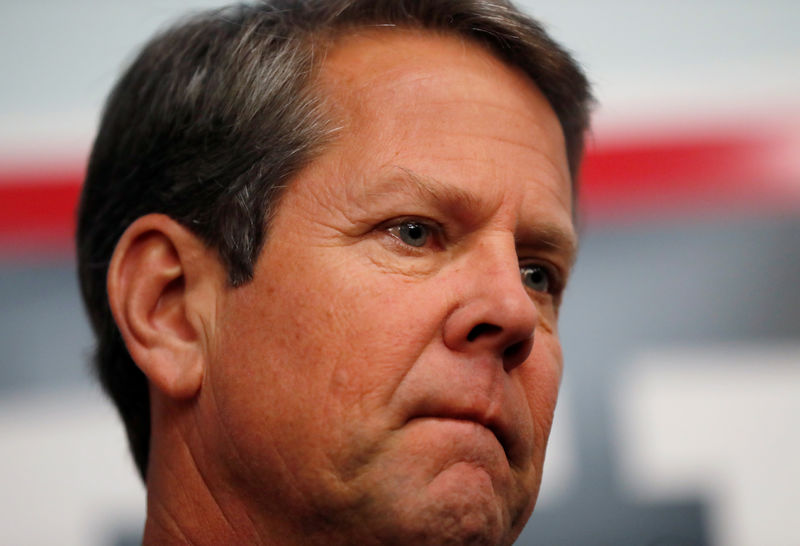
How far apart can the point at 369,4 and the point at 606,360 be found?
1.40 m

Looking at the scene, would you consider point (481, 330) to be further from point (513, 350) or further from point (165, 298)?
point (165, 298)

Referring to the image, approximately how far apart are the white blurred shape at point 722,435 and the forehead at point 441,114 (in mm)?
1135

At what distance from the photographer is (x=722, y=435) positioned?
233 centimetres

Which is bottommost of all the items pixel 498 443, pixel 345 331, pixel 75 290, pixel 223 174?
pixel 75 290

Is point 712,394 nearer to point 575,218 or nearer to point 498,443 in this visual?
point 575,218

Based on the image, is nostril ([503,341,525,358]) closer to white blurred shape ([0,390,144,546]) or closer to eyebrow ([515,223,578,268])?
eyebrow ([515,223,578,268])

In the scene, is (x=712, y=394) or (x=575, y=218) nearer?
(x=575, y=218)

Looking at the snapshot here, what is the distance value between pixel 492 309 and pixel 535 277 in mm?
334

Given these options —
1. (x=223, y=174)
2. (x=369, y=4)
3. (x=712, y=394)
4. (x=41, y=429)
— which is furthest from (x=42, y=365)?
(x=712, y=394)

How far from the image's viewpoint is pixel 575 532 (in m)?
2.19

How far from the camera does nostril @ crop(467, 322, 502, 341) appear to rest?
3.68 feet

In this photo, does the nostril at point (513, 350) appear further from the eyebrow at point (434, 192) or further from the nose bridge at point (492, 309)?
the eyebrow at point (434, 192)

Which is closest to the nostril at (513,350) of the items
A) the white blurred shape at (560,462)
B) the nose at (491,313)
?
the nose at (491,313)

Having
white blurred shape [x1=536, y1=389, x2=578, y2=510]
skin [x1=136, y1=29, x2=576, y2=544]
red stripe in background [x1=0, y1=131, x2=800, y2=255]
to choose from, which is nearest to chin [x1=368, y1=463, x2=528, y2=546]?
skin [x1=136, y1=29, x2=576, y2=544]
